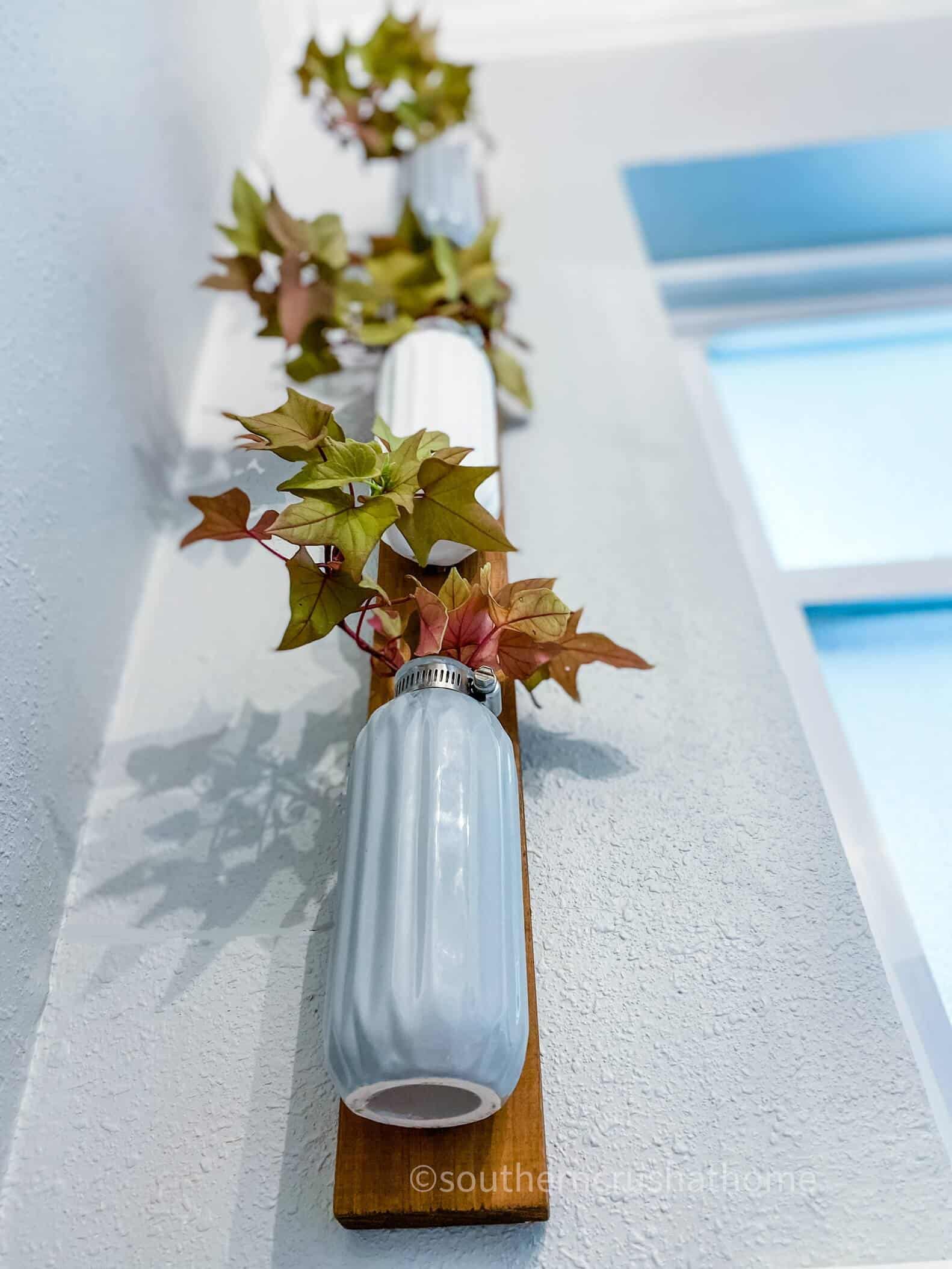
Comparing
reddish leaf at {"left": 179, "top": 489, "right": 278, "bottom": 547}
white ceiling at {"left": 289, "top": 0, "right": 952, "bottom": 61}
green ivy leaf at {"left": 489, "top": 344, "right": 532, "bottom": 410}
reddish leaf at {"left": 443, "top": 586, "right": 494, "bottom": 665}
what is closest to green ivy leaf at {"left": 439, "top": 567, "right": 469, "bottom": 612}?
reddish leaf at {"left": 443, "top": 586, "right": 494, "bottom": 665}

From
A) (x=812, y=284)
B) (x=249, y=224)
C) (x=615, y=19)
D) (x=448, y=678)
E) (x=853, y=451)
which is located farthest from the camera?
(x=615, y=19)

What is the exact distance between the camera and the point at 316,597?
59 cm

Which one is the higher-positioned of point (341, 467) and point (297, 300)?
point (297, 300)

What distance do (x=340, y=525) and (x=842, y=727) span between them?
1.57ft

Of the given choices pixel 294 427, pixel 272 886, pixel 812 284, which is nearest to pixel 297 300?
pixel 294 427

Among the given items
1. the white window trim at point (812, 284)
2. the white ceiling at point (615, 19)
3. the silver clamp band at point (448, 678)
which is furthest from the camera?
the white ceiling at point (615, 19)

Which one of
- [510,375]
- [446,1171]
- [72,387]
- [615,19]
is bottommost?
[446,1171]

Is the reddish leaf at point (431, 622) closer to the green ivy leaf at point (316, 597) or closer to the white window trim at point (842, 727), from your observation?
the green ivy leaf at point (316, 597)

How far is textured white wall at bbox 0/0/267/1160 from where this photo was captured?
0.62 m

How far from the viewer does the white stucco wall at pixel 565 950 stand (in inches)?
20.5

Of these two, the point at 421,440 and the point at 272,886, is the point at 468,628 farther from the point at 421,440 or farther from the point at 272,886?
the point at 272,886

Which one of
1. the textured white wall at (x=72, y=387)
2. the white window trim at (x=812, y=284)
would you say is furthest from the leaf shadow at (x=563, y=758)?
the white window trim at (x=812, y=284)

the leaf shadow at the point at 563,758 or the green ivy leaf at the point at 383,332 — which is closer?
the leaf shadow at the point at 563,758

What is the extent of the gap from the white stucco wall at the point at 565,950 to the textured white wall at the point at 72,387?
4 cm
